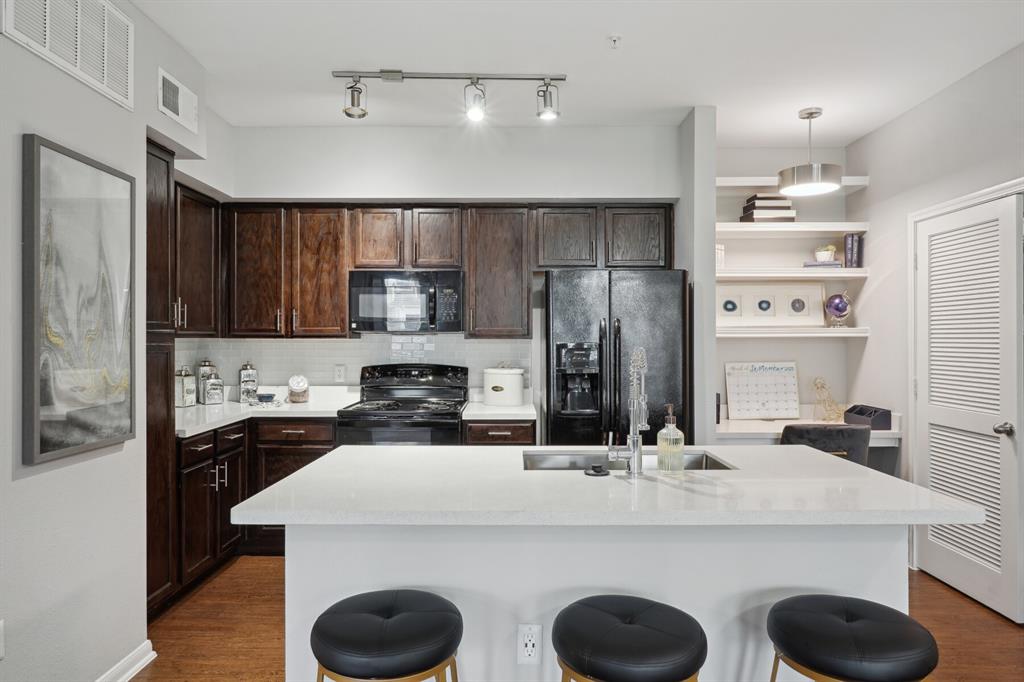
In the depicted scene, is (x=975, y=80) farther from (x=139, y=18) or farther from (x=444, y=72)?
(x=139, y=18)

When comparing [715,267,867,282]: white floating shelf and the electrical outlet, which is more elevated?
[715,267,867,282]: white floating shelf

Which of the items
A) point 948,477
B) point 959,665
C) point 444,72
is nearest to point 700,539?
point 959,665

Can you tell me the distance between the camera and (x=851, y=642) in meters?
1.56

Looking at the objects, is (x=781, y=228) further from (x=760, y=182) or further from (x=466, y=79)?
Answer: (x=466, y=79)

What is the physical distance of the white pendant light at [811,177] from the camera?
151 inches

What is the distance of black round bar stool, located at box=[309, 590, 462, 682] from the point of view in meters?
1.52

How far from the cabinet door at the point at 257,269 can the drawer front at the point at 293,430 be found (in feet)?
2.10

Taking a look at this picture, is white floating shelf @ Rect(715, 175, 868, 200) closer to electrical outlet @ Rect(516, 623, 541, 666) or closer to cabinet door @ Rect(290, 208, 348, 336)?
cabinet door @ Rect(290, 208, 348, 336)

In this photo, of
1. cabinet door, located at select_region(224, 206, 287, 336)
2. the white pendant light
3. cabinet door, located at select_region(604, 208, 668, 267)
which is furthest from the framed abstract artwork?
the white pendant light

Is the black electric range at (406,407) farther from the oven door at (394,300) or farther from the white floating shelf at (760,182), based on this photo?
the white floating shelf at (760,182)

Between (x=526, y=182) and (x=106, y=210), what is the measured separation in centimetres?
248

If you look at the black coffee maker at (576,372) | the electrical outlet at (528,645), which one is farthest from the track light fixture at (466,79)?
the electrical outlet at (528,645)

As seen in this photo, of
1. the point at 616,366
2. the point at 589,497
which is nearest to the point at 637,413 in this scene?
the point at 589,497

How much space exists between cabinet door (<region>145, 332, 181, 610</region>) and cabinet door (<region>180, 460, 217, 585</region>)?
0.07 meters
